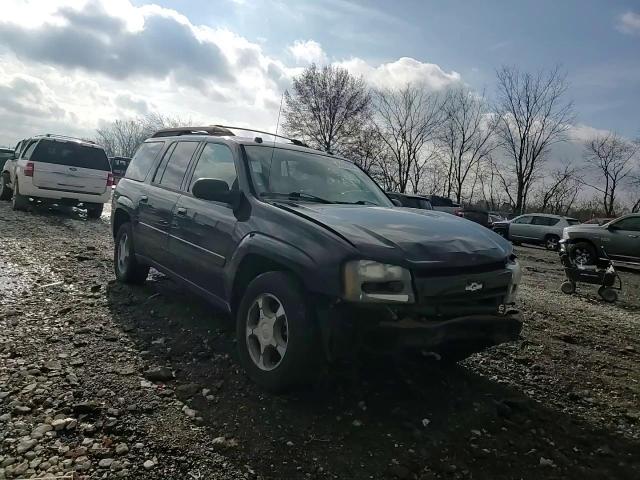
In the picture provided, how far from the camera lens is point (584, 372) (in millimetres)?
4297

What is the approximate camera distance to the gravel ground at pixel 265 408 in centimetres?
256

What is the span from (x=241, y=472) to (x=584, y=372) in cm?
327

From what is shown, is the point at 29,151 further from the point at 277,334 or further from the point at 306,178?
the point at 277,334

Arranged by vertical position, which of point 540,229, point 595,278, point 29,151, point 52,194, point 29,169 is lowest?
point 595,278

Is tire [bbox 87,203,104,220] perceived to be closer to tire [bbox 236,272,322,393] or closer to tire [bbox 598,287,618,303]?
tire [bbox 236,272,322,393]

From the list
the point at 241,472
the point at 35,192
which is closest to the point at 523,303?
→ the point at 241,472

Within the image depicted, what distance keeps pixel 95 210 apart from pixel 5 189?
15.8 ft

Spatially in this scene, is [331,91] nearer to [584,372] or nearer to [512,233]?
[512,233]

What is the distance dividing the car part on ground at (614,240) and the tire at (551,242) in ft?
25.1

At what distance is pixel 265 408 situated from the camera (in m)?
3.08

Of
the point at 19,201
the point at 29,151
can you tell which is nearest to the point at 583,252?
the point at 29,151

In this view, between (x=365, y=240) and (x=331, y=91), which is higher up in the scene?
(x=331, y=91)

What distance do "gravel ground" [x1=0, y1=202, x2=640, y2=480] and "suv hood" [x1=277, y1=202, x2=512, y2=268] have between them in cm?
86

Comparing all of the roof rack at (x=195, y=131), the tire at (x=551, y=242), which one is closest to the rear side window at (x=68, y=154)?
the roof rack at (x=195, y=131)
